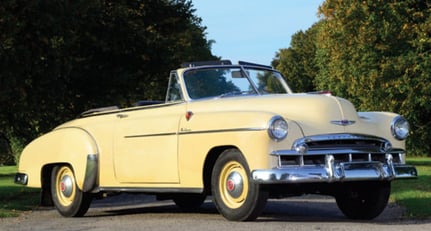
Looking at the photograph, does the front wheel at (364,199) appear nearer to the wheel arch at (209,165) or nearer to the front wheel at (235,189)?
the front wheel at (235,189)

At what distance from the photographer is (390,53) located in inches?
1204

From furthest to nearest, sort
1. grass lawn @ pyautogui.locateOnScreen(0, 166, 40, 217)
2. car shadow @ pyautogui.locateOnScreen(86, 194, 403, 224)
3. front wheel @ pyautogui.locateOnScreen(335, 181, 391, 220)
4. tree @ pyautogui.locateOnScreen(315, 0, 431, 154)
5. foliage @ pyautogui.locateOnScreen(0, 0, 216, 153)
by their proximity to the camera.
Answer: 1. tree @ pyautogui.locateOnScreen(315, 0, 431, 154)
2. foliage @ pyautogui.locateOnScreen(0, 0, 216, 153)
3. grass lawn @ pyautogui.locateOnScreen(0, 166, 40, 217)
4. car shadow @ pyautogui.locateOnScreen(86, 194, 403, 224)
5. front wheel @ pyautogui.locateOnScreen(335, 181, 391, 220)

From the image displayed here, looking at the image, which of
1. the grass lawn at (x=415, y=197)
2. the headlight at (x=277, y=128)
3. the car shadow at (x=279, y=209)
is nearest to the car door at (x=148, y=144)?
the car shadow at (x=279, y=209)

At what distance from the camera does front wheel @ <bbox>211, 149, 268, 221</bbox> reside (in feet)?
25.2

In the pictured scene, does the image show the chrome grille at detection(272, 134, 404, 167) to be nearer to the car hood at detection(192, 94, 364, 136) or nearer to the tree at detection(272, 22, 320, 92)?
the car hood at detection(192, 94, 364, 136)

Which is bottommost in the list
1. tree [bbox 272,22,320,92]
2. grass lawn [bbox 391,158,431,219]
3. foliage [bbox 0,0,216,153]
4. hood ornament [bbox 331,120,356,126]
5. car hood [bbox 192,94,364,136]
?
grass lawn [bbox 391,158,431,219]

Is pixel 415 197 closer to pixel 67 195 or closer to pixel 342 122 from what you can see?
pixel 342 122

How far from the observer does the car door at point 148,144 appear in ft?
28.8

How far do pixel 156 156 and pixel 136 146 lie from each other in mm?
463

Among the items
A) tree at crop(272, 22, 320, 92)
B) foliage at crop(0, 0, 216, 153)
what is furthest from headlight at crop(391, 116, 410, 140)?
tree at crop(272, 22, 320, 92)

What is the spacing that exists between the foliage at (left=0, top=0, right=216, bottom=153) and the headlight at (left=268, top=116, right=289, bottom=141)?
6.87 m

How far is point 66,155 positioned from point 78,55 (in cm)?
1123

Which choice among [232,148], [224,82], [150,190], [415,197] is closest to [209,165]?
[232,148]

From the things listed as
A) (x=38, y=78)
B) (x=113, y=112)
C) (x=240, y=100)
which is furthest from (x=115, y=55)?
(x=240, y=100)
